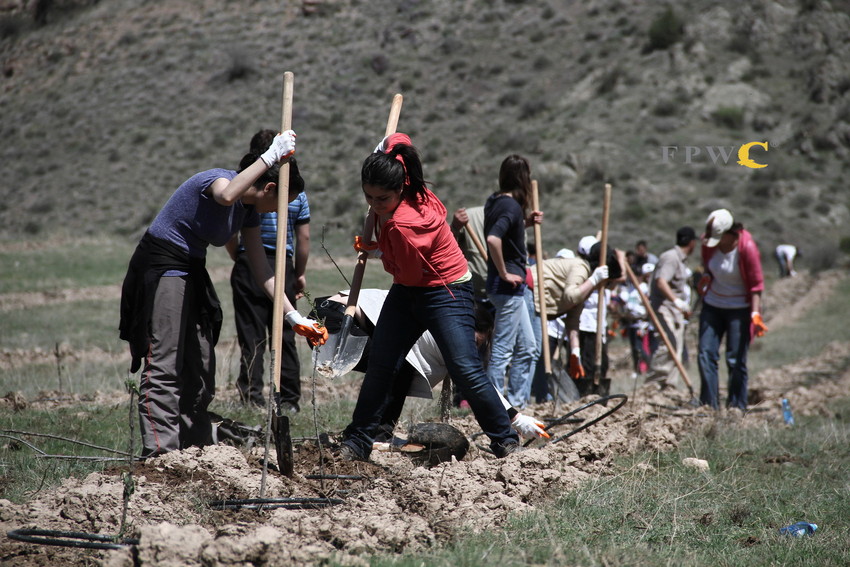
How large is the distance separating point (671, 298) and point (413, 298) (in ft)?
18.4

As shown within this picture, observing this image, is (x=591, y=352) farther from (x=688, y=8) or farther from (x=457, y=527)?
(x=688, y=8)

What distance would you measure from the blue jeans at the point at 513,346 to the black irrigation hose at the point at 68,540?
3631 millimetres

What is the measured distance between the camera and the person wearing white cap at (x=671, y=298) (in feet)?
30.8

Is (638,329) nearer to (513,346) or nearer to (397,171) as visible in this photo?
(513,346)

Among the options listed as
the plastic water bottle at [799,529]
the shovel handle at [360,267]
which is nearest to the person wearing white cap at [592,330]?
the shovel handle at [360,267]

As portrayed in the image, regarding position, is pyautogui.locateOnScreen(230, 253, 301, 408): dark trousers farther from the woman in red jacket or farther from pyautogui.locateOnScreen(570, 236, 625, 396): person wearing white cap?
pyautogui.locateOnScreen(570, 236, 625, 396): person wearing white cap

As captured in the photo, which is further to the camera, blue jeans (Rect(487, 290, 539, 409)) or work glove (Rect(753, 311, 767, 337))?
work glove (Rect(753, 311, 767, 337))

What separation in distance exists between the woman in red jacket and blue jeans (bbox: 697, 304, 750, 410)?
4.11m

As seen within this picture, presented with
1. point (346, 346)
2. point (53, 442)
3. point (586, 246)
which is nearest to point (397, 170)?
point (346, 346)

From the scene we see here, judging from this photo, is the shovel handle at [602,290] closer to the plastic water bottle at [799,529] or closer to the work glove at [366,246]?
the work glove at [366,246]

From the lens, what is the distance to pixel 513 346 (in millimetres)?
6410

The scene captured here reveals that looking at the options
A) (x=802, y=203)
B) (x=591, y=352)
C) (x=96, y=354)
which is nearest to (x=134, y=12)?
(x=802, y=203)

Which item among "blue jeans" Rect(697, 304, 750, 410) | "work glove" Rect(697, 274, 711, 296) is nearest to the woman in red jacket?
"blue jeans" Rect(697, 304, 750, 410)

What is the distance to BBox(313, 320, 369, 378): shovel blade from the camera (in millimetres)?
4961
